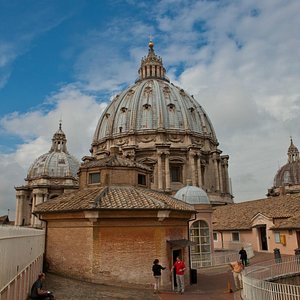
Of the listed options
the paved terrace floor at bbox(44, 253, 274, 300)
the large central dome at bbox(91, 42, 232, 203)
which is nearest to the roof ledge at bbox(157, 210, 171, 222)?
the paved terrace floor at bbox(44, 253, 274, 300)

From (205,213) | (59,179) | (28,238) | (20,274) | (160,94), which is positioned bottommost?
(20,274)

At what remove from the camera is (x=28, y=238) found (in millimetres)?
12977

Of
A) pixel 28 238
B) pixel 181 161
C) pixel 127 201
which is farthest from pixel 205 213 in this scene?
pixel 181 161

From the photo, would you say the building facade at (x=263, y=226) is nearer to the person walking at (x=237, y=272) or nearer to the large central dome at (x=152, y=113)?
the person walking at (x=237, y=272)

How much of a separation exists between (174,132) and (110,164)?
126 ft

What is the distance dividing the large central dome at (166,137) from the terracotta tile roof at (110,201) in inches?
1301

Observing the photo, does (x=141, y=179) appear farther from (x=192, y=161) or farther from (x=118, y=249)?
(x=192, y=161)

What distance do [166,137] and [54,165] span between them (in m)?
21.8

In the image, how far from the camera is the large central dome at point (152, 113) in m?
61.1

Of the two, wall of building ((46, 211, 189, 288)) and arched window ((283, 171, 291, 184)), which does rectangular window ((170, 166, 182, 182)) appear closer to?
arched window ((283, 171, 291, 184))

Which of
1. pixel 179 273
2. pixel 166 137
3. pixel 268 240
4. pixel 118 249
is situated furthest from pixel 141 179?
pixel 166 137

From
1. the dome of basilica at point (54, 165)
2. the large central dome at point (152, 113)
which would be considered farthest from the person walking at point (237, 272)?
the dome of basilica at point (54, 165)

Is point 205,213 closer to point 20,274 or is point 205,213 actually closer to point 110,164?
point 110,164

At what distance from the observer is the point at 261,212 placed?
125 feet
